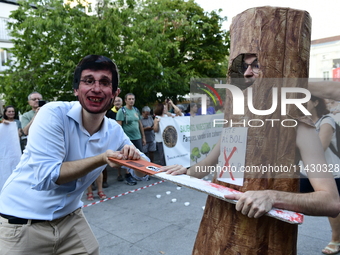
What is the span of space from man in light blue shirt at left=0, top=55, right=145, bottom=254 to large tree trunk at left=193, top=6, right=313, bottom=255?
2.49 feet

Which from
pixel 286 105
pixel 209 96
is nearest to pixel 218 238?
pixel 286 105

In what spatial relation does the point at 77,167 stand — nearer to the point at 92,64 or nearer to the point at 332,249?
the point at 92,64

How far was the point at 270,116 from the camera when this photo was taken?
4.93 ft

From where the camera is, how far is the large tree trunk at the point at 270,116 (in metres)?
1.47

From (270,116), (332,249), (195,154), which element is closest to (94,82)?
(270,116)

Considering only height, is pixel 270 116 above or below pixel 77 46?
below

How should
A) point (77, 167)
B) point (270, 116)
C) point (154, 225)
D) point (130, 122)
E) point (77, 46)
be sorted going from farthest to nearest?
point (77, 46), point (130, 122), point (154, 225), point (77, 167), point (270, 116)

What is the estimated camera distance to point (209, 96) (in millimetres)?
7922

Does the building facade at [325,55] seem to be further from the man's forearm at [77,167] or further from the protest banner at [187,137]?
the man's forearm at [77,167]

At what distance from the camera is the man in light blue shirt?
1.83 metres

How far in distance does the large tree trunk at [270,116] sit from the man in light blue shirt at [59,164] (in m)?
0.76

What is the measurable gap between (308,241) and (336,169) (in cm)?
115

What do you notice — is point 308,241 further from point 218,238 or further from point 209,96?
point 209,96

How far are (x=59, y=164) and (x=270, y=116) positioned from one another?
1.22m
